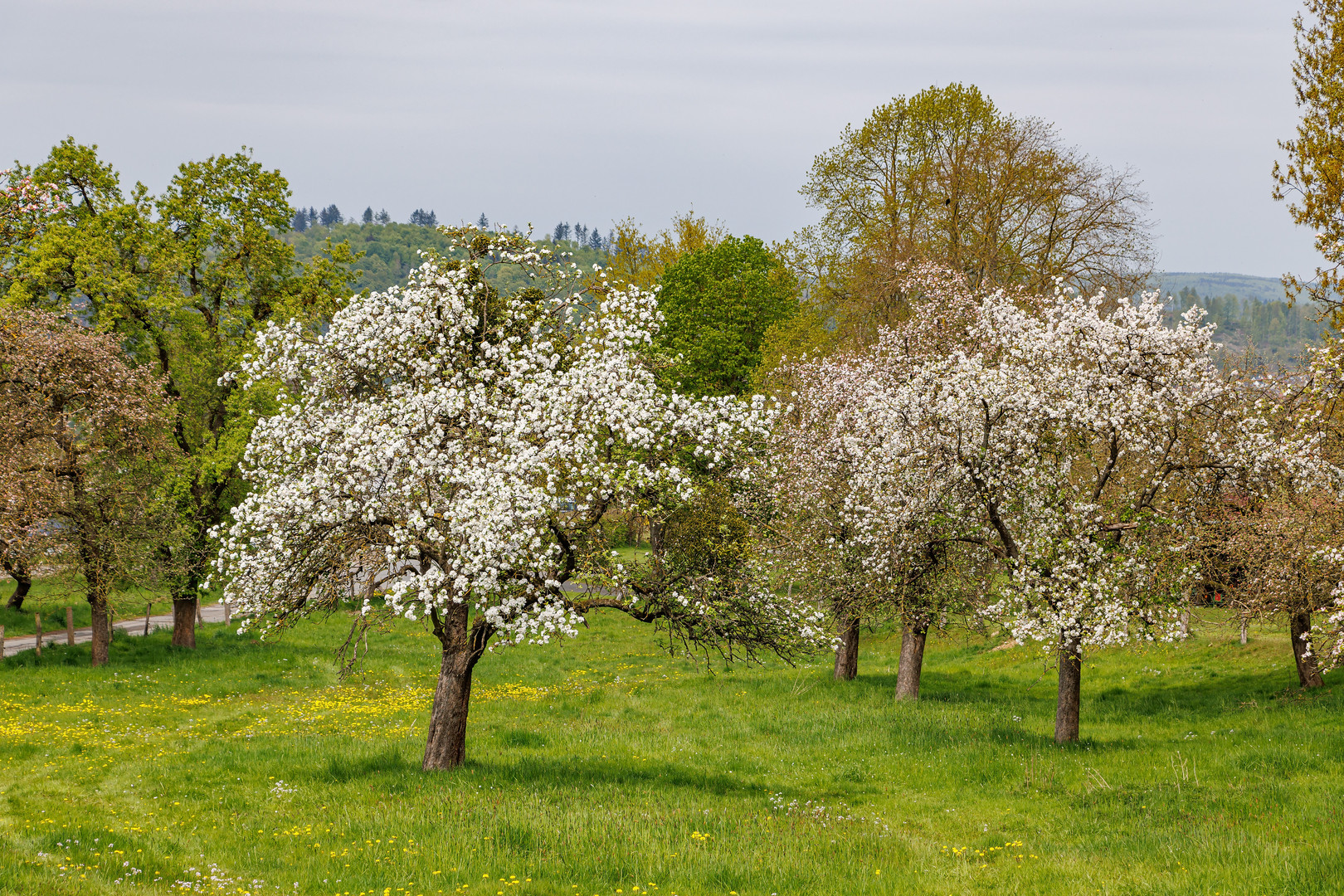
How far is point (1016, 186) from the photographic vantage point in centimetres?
4428

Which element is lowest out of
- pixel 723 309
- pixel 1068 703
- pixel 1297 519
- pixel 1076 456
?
pixel 1068 703

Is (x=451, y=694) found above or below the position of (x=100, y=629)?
above

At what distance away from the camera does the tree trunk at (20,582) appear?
31409 mm

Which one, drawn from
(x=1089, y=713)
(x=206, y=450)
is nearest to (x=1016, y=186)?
(x=1089, y=713)

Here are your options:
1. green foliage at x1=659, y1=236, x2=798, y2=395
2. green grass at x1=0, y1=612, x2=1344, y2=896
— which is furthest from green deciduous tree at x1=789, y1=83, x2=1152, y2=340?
green grass at x1=0, y1=612, x2=1344, y2=896

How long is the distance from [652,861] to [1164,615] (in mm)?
12311

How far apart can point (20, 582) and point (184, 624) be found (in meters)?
10.6

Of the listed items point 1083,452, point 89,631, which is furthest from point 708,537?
point 89,631

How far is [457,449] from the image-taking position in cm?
1667

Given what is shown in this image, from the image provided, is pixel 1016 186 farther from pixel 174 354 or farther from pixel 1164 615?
pixel 174 354

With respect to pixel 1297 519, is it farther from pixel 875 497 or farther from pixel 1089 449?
pixel 875 497

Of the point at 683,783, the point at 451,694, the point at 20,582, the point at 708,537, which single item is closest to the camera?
the point at 451,694

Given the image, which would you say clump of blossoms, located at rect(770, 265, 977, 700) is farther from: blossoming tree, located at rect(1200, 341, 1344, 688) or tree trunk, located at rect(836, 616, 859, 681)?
blossoming tree, located at rect(1200, 341, 1344, 688)

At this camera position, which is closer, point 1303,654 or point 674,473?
point 674,473
